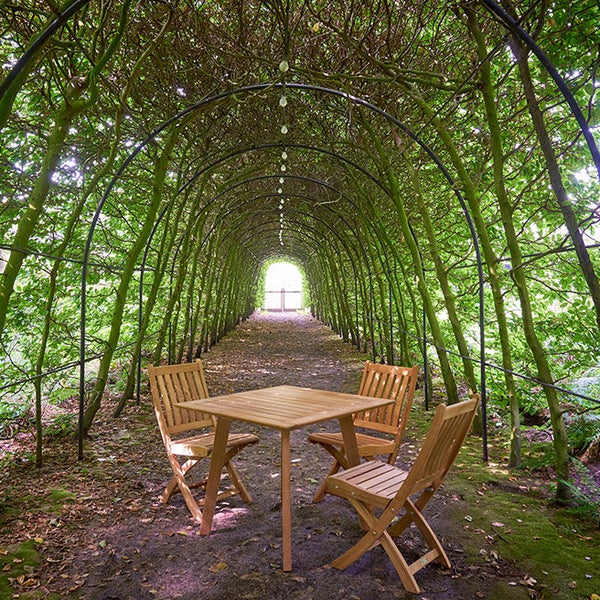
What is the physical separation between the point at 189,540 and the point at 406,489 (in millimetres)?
1506

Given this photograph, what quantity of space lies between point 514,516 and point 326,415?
5.37 feet

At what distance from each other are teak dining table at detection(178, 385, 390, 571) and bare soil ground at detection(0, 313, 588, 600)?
23 cm

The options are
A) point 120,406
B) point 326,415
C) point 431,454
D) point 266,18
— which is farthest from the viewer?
point 120,406

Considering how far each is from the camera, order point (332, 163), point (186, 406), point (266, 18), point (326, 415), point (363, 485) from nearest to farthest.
A: 1. point (363, 485)
2. point (326, 415)
3. point (186, 406)
4. point (266, 18)
5. point (332, 163)

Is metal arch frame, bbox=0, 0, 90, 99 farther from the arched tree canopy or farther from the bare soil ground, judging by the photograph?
the bare soil ground

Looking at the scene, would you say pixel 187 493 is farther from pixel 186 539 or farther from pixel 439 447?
pixel 439 447

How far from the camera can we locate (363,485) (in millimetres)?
2604

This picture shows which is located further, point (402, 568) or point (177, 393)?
point (177, 393)

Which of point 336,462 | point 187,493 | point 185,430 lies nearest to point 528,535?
point 336,462

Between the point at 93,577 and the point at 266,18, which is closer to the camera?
the point at 93,577

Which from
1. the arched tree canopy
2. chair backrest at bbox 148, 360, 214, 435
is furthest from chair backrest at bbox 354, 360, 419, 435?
chair backrest at bbox 148, 360, 214, 435

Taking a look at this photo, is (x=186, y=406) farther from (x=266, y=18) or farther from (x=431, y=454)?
(x=266, y=18)

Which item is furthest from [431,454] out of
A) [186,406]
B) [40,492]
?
[40,492]

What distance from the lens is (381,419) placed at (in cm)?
383
